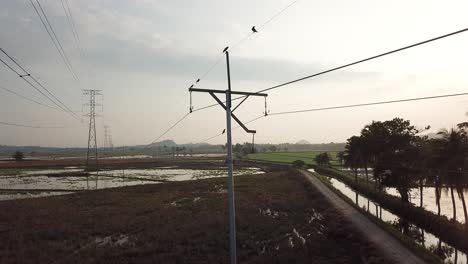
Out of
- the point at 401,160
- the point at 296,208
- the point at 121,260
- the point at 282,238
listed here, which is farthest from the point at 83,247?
the point at 401,160

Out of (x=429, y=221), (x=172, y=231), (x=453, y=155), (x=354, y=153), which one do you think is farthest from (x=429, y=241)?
(x=354, y=153)

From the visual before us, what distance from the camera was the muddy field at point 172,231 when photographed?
2431 centimetres

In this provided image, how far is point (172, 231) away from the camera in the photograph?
30.5 metres

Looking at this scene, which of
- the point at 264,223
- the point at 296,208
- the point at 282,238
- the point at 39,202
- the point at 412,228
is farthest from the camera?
the point at 39,202

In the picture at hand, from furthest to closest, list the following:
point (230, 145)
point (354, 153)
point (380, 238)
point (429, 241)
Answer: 1. point (354, 153)
2. point (429, 241)
3. point (380, 238)
4. point (230, 145)

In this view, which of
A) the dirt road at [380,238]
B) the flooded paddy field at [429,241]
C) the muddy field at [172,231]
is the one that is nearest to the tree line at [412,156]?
the flooded paddy field at [429,241]

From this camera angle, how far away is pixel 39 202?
159 feet

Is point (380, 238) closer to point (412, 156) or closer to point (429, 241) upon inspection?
point (429, 241)

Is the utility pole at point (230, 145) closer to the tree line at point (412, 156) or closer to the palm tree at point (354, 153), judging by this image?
the tree line at point (412, 156)

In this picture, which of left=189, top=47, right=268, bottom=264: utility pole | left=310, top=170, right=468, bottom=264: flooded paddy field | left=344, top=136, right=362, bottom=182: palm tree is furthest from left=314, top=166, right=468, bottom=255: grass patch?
left=189, top=47, right=268, bottom=264: utility pole

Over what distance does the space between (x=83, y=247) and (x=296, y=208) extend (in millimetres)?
26166

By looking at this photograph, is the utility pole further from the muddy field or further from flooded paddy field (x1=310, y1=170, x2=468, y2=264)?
flooded paddy field (x1=310, y1=170, x2=468, y2=264)

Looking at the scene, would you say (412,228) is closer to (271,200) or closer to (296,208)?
(296,208)

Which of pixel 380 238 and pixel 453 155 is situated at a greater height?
pixel 453 155
